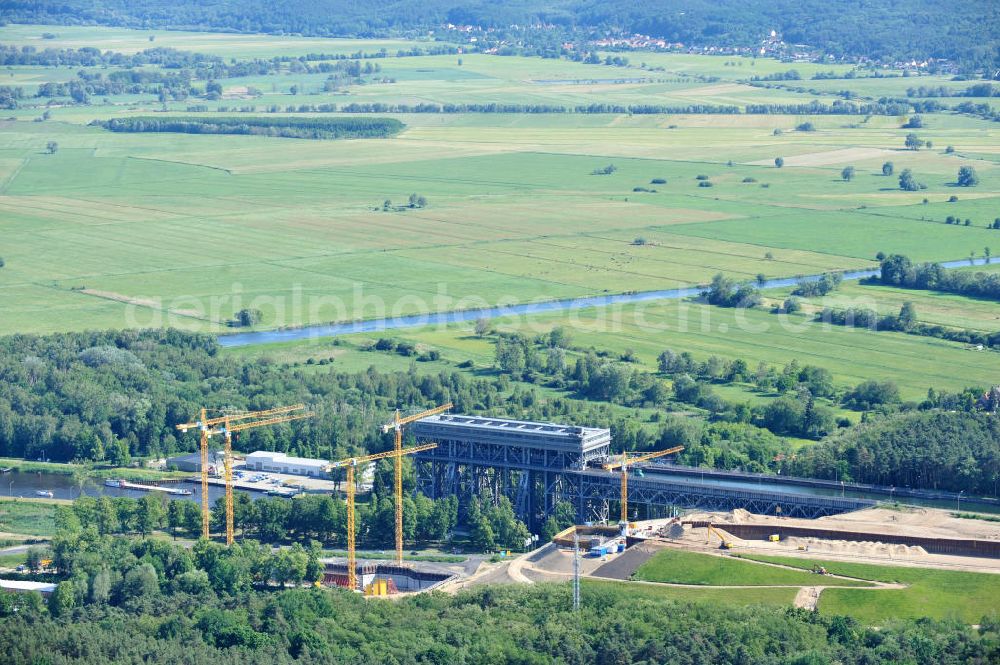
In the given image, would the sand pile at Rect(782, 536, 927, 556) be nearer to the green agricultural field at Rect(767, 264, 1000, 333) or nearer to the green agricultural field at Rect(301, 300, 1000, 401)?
the green agricultural field at Rect(301, 300, 1000, 401)

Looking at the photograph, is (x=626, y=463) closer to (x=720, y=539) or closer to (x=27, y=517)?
(x=720, y=539)

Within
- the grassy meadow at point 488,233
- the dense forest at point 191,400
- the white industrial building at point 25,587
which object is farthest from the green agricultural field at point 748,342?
the white industrial building at point 25,587

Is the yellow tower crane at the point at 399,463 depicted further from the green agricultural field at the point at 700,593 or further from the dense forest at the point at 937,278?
the dense forest at the point at 937,278

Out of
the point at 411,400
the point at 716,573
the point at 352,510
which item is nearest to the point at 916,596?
the point at 716,573

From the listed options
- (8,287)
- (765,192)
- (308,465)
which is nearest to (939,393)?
(308,465)

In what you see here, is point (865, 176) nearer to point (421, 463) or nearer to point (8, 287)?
point (8, 287)
